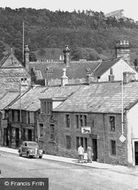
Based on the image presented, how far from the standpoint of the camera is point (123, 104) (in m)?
40.8

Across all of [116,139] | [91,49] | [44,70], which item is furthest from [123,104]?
[91,49]

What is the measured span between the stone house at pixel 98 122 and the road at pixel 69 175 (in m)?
3.82

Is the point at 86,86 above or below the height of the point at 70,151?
above

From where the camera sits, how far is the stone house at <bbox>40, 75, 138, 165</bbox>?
39500 millimetres

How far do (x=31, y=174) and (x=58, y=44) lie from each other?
549ft

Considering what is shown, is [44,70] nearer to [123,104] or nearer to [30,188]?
[123,104]

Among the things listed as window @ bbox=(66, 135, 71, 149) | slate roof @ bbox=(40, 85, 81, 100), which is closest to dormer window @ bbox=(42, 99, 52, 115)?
slate roof @ bbox=(40, 85, 81, 100)

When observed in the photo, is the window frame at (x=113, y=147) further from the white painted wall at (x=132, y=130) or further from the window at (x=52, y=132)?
the window at (x=52, y=132)

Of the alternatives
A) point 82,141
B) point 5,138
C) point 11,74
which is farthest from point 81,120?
point 11,74

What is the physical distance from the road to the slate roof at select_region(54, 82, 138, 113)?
20.1ft

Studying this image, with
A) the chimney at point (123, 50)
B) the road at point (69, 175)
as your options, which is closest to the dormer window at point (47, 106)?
the road at point (69, 175)

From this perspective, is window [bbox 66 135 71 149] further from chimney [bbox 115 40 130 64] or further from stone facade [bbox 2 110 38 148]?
chimney [bbox 115 40 130 64]

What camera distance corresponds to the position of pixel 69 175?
33219mm

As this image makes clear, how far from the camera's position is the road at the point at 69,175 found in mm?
28859
